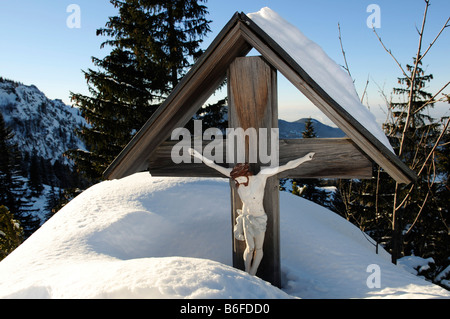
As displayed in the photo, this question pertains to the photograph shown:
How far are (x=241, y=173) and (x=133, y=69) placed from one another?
12.1 meters

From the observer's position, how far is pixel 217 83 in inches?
143

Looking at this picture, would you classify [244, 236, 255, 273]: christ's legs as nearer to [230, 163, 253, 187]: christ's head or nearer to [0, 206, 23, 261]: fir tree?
[230, 163, 253, 187]: christ's head

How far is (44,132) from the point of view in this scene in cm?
15062

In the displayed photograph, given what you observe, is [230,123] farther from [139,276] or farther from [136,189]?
[136,189]

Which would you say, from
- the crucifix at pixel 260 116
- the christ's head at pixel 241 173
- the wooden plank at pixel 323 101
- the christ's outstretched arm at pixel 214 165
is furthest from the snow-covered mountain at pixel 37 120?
the wooden plank at pixel 323 101

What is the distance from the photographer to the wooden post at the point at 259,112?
3.30m

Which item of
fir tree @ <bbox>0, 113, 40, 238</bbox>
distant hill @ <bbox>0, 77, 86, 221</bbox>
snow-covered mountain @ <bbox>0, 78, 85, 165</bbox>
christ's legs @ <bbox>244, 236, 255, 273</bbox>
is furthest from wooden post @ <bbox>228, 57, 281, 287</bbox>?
snow-covered mountain @ <bbox>0, 78, 85, 165</bbox>

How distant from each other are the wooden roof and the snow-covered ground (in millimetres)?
1219

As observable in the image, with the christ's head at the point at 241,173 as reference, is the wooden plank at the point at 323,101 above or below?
above

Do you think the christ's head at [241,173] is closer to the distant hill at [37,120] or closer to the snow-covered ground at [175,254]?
the snow-covered ground at [175,254]

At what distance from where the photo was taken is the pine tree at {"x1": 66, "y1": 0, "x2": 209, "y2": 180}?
12570mm

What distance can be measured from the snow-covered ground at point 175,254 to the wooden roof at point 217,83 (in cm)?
122
